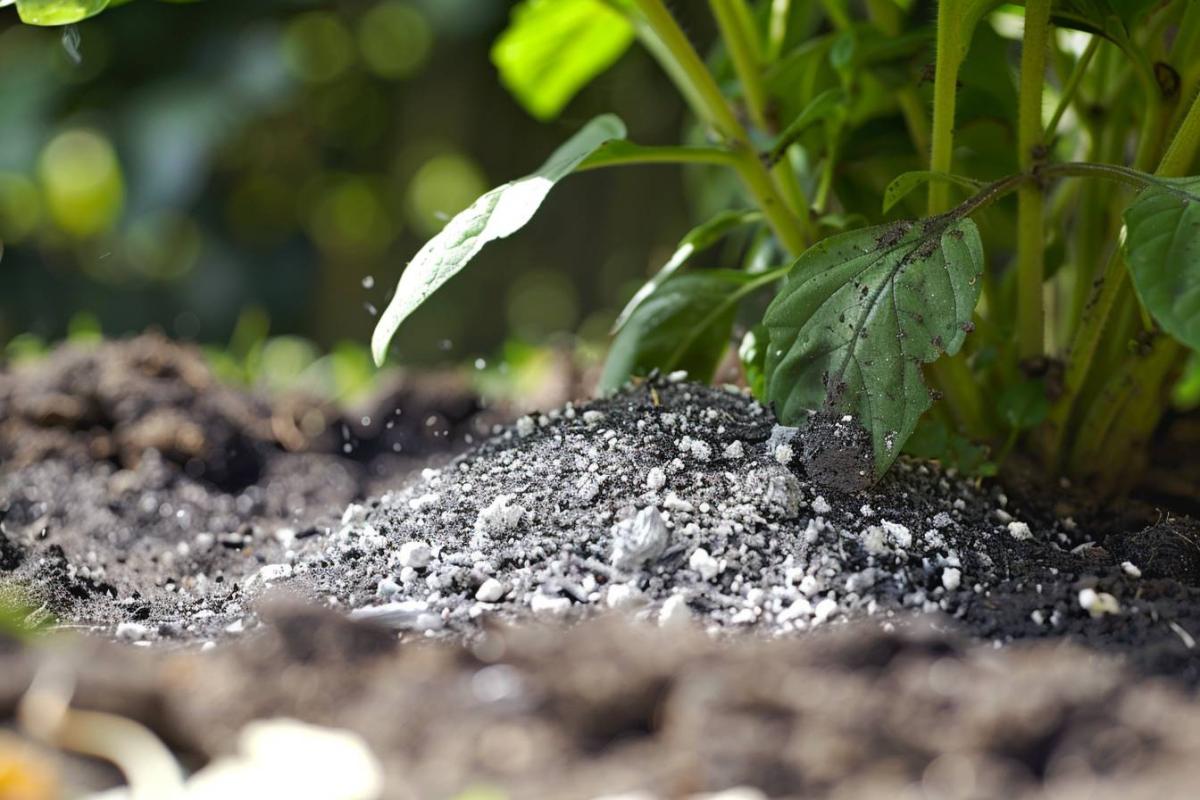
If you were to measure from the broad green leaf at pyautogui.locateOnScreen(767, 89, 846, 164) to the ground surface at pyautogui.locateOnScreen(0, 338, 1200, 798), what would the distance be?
0.22 m

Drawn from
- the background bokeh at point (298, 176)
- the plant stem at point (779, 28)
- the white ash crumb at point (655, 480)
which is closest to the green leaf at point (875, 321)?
the white ash crumb at point (655, 480)

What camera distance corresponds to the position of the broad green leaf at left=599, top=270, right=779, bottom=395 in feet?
3.64

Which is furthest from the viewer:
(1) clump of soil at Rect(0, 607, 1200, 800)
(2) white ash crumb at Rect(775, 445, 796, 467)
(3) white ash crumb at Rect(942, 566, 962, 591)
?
(2) white ash crumb at Rect(775, 445, 796, 467)

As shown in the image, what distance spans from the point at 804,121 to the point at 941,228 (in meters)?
0.16

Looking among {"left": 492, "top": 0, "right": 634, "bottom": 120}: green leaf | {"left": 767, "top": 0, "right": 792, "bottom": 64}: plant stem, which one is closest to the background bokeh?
{"left": 492, "top": 0, "right": 634, "bottom": 120}: green leaf

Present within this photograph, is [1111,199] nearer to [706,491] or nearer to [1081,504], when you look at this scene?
[1081,504]

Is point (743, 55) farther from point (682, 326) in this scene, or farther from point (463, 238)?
point (463, 238)

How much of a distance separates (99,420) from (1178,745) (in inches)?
54.4

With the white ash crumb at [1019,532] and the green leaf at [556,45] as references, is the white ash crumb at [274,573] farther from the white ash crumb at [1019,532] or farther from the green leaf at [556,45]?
the green leaf at [556,45]

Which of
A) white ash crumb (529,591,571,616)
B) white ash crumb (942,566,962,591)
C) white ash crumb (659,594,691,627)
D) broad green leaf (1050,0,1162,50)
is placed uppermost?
broad green leaf (1050,0,1162,50)

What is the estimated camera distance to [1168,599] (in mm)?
770

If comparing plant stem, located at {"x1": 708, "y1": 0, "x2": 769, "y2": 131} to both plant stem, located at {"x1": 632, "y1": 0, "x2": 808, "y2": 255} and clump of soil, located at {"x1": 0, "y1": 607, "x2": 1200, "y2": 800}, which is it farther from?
clump of soil, located at {"x1": 0, "y1": 607, "x2": 1200, "y2": 800}

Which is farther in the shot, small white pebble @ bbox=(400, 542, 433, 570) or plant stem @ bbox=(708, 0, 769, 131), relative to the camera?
plant stem @ bbox=(708, 0, 769, 131)

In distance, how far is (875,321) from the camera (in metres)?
0.84
